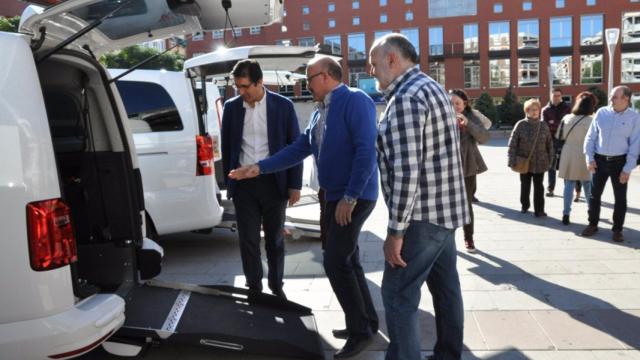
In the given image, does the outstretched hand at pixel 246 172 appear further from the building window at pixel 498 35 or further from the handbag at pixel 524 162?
the building window at pixel 498 35

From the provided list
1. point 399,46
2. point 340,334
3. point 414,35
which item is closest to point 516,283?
point 340,334

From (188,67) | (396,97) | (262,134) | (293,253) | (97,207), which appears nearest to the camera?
(396,97)

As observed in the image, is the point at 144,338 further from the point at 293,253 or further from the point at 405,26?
the point at 405,26

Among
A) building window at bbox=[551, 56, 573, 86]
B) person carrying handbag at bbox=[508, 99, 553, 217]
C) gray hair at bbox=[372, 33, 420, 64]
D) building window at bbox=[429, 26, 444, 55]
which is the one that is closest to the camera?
gray hair at bbox=[372, 33, 420, 64]

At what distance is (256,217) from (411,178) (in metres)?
1.81

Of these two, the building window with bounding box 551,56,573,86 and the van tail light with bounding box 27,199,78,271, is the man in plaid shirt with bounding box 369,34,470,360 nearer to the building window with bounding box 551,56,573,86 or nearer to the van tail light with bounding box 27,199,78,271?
the van tail light with bounding box 27,199,78,271

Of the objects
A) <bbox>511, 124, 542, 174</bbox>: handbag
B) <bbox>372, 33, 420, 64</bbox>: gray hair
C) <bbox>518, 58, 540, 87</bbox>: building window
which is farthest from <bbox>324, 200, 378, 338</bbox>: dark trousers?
<bbox>518, 58, 540, 87</bbox>: building window

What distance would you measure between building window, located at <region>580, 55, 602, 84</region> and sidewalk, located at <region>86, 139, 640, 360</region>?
53517 mm

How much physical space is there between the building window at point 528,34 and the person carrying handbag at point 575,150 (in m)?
53.1

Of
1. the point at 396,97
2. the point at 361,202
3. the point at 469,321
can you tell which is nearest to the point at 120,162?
the point at 361,202

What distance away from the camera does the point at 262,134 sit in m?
4.18

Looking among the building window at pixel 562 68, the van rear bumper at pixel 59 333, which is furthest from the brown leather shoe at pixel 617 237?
the building window at pixel 562 68

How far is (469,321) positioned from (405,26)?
5840 cm

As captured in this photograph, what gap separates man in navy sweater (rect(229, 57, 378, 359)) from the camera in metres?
3.28
